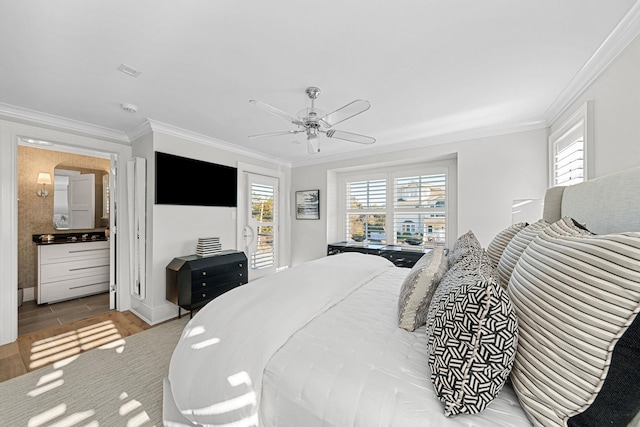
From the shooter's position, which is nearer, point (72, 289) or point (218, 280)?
point (218, 280)

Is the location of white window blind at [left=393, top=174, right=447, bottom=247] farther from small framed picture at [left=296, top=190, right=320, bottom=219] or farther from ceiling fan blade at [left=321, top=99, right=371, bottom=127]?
ceiling fan blade at [left=321, top=99, right=371, bottom=127]

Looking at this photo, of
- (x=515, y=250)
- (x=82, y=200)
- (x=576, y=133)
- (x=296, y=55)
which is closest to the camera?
(x=515, y=250)

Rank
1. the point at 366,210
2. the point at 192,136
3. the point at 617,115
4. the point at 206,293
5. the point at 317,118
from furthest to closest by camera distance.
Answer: the point at 366,210 < the point at 192,136 < the point at 206,293 < the point at 317,118 < the point at 617,115

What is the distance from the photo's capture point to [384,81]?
2.07m

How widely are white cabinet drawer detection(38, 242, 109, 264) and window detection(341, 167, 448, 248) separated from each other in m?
4.09

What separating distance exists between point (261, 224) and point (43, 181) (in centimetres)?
330

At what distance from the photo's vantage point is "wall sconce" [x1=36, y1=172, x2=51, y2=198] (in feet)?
12.4

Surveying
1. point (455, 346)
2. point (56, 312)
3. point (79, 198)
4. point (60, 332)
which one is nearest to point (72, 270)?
point (56, 312)

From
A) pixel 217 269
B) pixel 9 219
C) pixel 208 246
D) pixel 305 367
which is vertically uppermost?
pixel 9 219

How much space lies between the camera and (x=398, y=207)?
4.28 meters

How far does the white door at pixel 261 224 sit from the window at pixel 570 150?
156 inches

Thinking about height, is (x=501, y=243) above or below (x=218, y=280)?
above

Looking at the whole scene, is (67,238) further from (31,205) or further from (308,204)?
(308,204)

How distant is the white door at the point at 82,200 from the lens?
409cm
